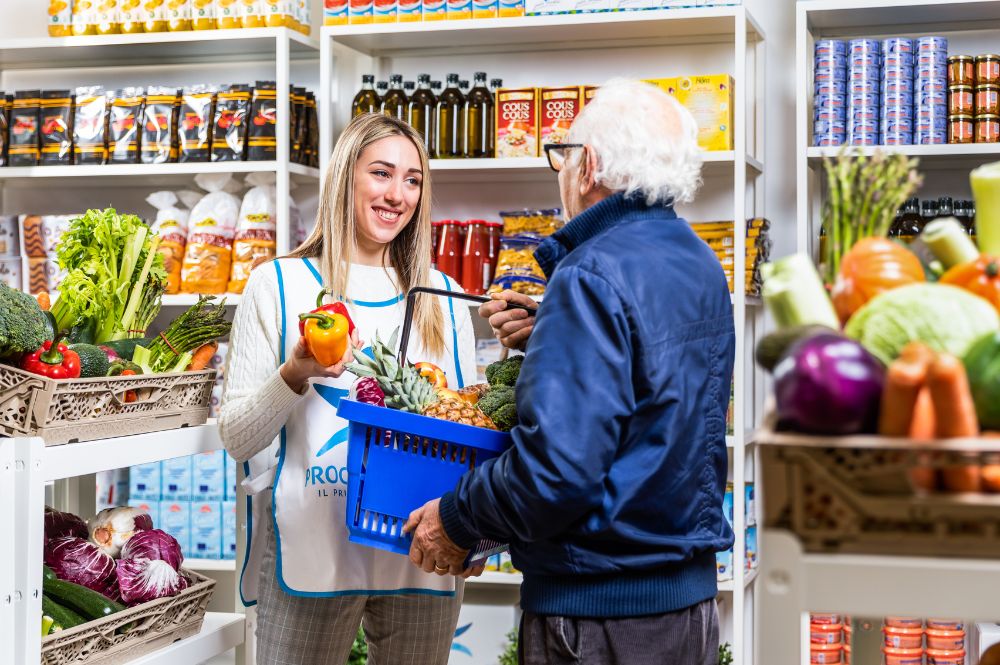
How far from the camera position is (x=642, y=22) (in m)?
3.11

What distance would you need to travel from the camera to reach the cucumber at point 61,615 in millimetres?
1854

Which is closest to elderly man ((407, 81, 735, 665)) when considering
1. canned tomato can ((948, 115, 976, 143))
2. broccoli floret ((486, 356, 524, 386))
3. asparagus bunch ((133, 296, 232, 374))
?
broccoli floret ((486, 356, 524, 386))

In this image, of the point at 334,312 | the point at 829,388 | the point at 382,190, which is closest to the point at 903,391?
the point at 829,388

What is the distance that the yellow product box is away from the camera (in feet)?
9.91

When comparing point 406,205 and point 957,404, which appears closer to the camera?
point 957,404

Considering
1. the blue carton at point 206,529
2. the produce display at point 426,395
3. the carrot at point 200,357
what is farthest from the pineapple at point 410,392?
the blue carton at point 206,529

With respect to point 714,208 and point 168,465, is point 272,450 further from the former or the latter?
point 714,208

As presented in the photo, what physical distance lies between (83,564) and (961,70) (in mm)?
2550

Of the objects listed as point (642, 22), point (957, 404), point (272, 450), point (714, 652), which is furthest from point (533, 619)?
point (642, 22)

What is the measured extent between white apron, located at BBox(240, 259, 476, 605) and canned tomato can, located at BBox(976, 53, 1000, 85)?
200cm

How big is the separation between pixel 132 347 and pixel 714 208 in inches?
78.1

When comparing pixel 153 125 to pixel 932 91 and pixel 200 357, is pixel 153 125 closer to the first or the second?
pixel 200 357

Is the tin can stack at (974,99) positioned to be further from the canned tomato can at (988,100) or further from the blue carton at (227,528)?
the blue carton at (227,528)

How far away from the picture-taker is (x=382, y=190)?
2.14 metres
